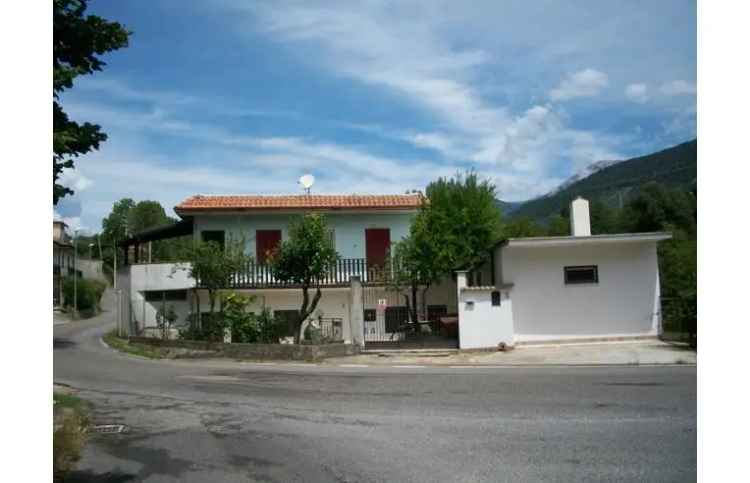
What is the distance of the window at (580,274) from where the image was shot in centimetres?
1496

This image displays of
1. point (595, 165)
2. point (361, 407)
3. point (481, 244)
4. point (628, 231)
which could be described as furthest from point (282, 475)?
point (481, 244)

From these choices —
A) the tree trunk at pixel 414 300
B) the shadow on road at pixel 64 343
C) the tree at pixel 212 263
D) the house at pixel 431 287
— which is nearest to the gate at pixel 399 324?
the house at pixel 431 287

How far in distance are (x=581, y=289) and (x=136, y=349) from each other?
1088cm

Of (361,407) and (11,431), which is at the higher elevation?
(11,431)

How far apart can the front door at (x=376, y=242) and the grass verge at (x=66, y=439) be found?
1444 centimetres

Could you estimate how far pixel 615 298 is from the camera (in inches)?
583

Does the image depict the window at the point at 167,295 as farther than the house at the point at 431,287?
Yes

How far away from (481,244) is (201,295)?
8288 millimetres

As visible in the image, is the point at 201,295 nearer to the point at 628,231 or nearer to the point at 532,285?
the point at 532,285

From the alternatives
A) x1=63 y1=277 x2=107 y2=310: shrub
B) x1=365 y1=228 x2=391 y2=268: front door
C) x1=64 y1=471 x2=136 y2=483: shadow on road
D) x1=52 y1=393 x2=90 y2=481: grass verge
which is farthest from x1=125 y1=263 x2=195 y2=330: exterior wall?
x1=64 y1=471 x2=136 y2=483: shadow on road

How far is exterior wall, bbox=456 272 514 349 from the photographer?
563 inches

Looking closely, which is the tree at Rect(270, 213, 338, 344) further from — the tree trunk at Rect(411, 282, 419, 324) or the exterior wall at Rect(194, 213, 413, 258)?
the exterior wall at Rect(194, 213, 413, 258)

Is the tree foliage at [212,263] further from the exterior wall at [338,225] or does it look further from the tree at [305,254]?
the exterior wall at [338,225]
